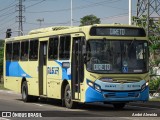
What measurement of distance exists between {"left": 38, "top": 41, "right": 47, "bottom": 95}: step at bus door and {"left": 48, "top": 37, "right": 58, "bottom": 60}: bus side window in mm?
802

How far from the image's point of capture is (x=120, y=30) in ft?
64.6

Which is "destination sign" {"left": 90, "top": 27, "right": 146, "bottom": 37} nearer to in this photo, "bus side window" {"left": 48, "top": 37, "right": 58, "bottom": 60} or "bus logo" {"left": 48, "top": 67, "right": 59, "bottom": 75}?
"bus side window" {"left": 48, "top": 37, "right": 58, "bottom": 60}

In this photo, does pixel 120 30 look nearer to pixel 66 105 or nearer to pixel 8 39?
pixel 66 105

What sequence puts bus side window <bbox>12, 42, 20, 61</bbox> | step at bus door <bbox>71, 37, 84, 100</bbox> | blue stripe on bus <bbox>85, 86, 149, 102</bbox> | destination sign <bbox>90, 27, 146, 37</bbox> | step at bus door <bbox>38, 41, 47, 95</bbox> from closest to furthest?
blue stripe on bus <bbox>85, 86, 149, 102</bbox>, destination sign <bbox>90, 27, 146, 37</bbox>, step at bus door <bbox>71, 37, 84, 100</bbox>, step at bus door <bbox>38, 41, 47, 95</bbox>, bus side window <bbox>12, 42, 20, 61</bbox>

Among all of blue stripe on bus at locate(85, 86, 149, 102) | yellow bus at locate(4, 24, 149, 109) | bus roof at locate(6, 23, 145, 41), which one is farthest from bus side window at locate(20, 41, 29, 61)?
blue stripe on bus at locate(85, 86, 149, 102)

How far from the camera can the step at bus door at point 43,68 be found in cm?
2336

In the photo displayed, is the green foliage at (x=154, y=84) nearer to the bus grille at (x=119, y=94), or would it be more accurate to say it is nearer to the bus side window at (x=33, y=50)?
the bus side window at (x=33, y=50)

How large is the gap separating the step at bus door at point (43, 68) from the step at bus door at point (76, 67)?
339 centimetres

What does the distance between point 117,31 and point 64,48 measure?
100 inches

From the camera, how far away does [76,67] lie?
19.9 meters

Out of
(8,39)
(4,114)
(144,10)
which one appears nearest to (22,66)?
(8,39)

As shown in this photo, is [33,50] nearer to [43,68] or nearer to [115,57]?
[43,68]

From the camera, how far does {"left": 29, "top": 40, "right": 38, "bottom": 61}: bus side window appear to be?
24375 millimetres

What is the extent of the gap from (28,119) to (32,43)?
9158mm
